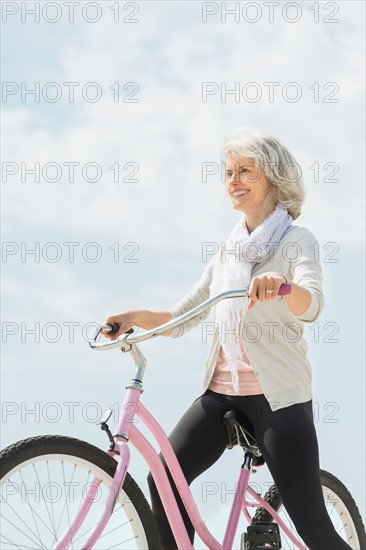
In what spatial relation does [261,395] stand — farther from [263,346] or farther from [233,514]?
[233,514]

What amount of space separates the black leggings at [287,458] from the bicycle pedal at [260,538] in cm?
24

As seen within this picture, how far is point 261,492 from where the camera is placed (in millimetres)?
3686

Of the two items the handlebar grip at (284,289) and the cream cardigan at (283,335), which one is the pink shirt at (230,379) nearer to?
the cream cardigan at (283,335)

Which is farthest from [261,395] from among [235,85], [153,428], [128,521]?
[235,85]

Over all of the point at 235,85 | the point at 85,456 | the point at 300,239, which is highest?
the point at 235,85

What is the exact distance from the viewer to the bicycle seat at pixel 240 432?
3.34 meters

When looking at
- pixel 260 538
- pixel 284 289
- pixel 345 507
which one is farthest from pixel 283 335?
pixel 345 507

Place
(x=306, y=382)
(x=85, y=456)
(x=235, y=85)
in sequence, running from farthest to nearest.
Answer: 1. (x=235, y=85)
2. (x=306, y=382)
3. (x=85, y=456)

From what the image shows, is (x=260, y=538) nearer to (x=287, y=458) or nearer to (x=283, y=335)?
(x=287, y=458)

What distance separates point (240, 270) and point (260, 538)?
107cm

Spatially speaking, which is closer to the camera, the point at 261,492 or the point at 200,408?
the point at 200,408

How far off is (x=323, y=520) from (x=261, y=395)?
0.51 m

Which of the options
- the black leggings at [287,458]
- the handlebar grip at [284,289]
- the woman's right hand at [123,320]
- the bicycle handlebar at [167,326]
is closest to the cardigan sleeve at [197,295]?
the woman's right hand at [123,320]

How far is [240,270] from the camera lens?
11.2 feet
